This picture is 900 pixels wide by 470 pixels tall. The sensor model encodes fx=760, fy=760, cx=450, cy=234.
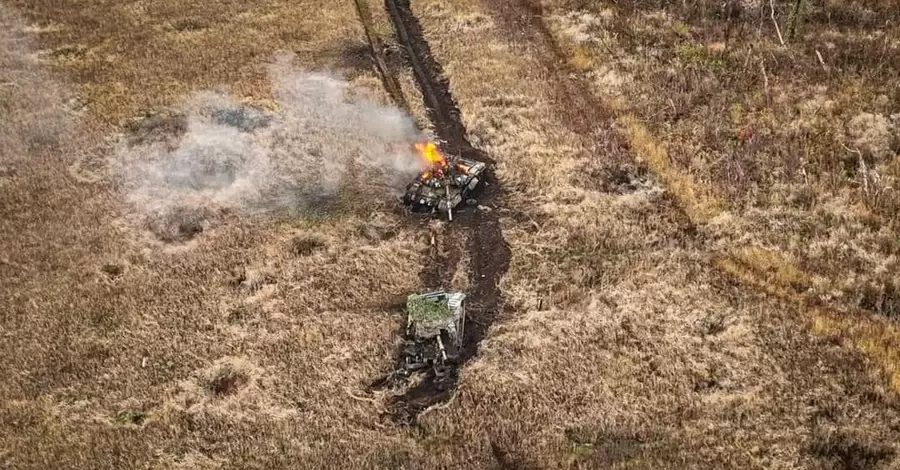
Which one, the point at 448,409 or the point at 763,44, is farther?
the point at 763,44

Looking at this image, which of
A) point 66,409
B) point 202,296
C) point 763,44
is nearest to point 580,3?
point 763,44

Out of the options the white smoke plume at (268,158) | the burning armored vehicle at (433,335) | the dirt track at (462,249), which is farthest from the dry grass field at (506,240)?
the burning armored vehicle at (433,335)

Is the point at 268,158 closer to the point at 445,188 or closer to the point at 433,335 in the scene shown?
the point at 445,188

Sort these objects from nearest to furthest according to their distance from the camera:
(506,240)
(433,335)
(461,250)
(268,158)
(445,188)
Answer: (433,335) → (461,250) → (506,240) → (445,188) → (268,158)

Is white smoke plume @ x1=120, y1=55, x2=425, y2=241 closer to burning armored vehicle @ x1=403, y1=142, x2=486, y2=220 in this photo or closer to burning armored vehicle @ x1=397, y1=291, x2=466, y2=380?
burning armored vehicle @ x1=403, y1=142, x2=486, y2=220

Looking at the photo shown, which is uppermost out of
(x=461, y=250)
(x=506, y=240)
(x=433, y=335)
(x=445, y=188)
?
(x=445, y=188)

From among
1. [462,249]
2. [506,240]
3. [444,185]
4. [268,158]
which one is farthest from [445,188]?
[268,158]

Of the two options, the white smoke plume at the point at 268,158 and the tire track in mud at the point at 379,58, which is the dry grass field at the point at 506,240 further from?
the tire track in mud at the point at 379,58

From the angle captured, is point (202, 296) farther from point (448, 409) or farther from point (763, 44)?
point (763, 44)
